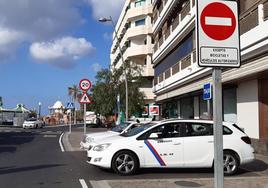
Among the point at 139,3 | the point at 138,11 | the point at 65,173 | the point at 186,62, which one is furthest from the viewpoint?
the point at 139,3

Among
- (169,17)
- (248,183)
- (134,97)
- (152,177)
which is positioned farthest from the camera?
(134,97)

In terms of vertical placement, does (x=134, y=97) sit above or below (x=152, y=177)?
above

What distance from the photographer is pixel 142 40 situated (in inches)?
2354

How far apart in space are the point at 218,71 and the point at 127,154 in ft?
25.5

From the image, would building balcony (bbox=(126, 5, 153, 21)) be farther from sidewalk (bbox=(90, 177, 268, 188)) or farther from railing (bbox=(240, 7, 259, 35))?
sidewalk (bbox=(90, 177, 268, 188))

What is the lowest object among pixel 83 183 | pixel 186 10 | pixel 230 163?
pixel 83 183

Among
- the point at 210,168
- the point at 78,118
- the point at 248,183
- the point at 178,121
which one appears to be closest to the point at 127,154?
the point at 178,121

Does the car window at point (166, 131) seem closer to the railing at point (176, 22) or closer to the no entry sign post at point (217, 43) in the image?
the no entry sign post at point (217, 43)

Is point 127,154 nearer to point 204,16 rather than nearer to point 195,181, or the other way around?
point 195,181

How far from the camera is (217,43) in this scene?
4.30m

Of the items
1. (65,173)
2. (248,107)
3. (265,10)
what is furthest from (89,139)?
(265,10)

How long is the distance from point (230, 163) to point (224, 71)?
7.63 metres

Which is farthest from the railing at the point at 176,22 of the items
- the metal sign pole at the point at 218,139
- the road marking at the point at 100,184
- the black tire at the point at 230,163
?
the metal sign pole at the point at 218,139

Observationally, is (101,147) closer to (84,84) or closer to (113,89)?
(84,84)
